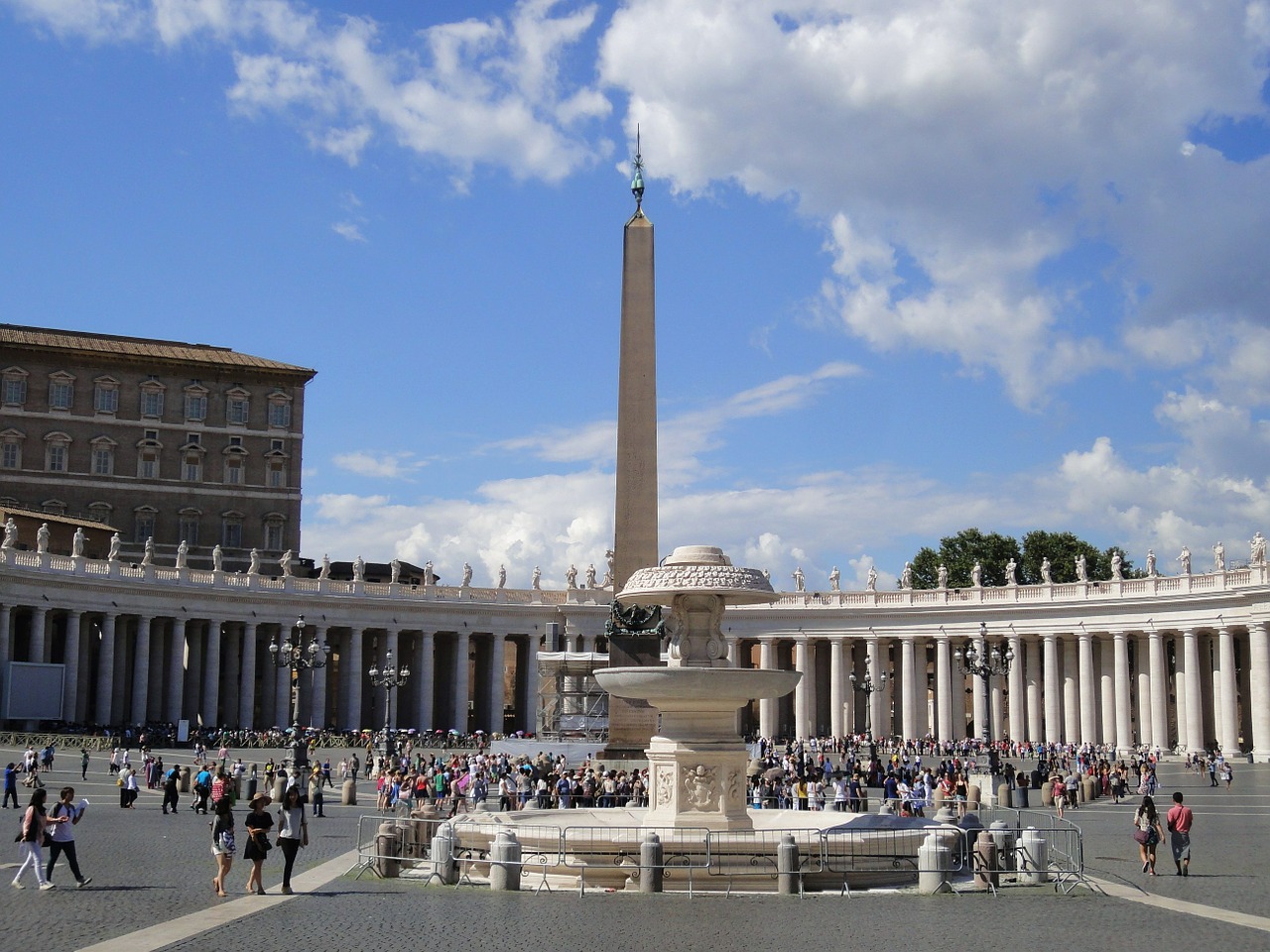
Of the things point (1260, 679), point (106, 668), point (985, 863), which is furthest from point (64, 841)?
point (1260, 679)

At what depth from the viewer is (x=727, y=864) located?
19.0 m

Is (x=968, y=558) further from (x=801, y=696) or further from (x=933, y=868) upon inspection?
(x=933, y=868)

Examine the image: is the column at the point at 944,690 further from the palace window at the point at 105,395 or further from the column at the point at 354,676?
the palace window at the point at 105,395

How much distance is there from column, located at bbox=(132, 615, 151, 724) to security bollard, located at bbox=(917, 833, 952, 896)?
52.8m

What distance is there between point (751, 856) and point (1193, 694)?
49.6 metres

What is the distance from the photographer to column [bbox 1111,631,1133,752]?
66125mm

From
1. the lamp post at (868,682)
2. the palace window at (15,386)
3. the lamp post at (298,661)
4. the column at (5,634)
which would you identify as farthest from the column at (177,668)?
the lamp post at (868,682)

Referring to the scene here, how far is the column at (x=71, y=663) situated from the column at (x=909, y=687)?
36516 millimetres

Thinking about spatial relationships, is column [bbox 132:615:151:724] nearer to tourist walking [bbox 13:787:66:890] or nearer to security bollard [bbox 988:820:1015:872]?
tourist walking [bbox 13:787:66:890]

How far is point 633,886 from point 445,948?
5.19 m

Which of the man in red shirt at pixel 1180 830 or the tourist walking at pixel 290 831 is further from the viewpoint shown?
the man in red shirt at pixel 1180 830

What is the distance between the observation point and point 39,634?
61.7 metres

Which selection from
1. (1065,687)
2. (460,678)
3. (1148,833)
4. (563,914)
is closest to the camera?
(563,914)

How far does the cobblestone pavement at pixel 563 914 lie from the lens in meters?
14.7
